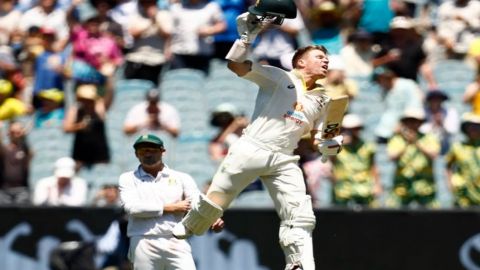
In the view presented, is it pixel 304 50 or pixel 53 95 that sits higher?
pixel 53 95

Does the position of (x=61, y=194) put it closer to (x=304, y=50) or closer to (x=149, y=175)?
(x=149, y=175)

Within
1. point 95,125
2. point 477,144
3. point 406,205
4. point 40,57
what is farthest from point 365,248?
point 40,57

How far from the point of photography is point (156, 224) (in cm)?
1097

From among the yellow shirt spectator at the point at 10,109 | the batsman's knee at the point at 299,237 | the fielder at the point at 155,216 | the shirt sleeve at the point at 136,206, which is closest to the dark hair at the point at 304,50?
the batsman's knee at the point at 299,237

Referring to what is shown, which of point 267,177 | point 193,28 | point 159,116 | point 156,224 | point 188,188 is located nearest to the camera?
point 267,177

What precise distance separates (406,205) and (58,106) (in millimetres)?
4152

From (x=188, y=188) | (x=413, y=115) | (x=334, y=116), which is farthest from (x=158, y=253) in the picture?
(x=413, y=115)

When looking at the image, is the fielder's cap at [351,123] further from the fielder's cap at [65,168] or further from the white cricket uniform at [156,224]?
the white cricket uniform at [156,224]

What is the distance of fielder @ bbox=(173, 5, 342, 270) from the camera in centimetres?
1016

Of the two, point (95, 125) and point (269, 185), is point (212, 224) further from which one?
point (95, 125)

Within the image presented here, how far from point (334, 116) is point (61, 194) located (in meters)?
4.51

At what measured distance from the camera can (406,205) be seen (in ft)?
46.3

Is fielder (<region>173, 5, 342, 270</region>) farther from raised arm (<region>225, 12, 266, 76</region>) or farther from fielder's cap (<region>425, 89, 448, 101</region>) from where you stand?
fielder's cap (<region>425, 89, 448, 101</region>)

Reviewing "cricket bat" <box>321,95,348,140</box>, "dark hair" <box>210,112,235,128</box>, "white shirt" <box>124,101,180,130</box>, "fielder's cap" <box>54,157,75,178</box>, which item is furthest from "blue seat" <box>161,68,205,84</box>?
"cricket bat" <box>321,95,348,140</box>
